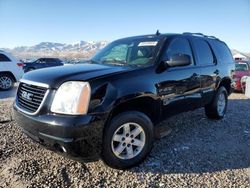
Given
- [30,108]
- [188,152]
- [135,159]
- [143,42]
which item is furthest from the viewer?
[143,42]

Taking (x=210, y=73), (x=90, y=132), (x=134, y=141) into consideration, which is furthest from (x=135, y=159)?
(x=210, y=73)

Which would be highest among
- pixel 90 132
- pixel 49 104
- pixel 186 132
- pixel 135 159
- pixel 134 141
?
pixel 49 104

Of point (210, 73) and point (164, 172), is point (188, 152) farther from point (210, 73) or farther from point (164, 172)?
point (210, 73)

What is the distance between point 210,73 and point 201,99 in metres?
0.62

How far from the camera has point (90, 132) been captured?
3027 mm

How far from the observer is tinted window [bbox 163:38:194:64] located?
14.1 ft

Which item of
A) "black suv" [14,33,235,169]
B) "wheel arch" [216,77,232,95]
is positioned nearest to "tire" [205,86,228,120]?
"wheel arch" [216,77,232,95]

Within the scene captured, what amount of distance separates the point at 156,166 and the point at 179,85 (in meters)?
1.41

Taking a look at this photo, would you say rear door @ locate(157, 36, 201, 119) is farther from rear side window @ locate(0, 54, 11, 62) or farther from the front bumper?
rear side window @ locate(0, 54, 11, 62)

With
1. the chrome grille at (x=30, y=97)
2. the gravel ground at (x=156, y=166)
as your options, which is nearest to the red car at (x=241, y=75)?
the gravel ground at (x=156, y=166)

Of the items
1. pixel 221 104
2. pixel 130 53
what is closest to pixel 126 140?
pixel 130 53

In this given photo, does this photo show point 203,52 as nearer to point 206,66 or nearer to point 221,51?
point 206,66

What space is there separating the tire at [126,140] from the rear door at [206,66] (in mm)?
1987

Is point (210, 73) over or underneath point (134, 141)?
over
